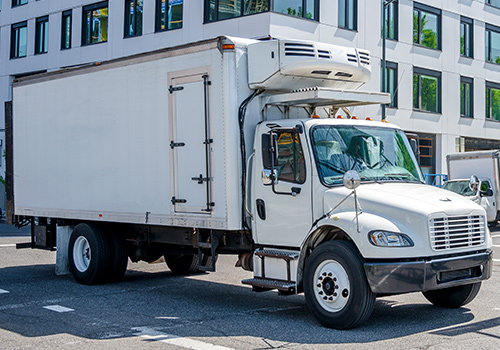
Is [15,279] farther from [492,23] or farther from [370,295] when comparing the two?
[492,23]

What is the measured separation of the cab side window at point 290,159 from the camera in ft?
29.2

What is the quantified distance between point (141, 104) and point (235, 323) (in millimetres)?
3829

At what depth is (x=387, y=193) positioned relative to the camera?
27.8 ft

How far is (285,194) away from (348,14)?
21859 millimetres

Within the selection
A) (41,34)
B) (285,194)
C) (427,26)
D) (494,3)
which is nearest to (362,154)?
(285,194)

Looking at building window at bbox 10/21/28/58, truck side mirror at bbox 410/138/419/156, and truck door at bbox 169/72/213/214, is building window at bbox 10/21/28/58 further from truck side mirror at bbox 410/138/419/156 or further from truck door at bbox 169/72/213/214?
truck side mirror at bbox 410/138/419/156

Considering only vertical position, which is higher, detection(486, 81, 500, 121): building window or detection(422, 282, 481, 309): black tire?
detection(486, 81, 500, 121): building window

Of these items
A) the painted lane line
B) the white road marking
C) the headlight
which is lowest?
the white road marking

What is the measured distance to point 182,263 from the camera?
13109mm

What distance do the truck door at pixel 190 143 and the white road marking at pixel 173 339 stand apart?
2036mm

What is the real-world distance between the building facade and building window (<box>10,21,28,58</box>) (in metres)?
0.05

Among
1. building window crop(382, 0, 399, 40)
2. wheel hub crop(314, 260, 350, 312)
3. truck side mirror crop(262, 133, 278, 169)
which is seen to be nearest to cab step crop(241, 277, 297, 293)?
wheel hub crop(314, 260, 350, 312)

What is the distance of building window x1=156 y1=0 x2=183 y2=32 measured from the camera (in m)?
29.1

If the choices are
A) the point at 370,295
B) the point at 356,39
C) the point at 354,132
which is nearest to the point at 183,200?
the point at 354,132
